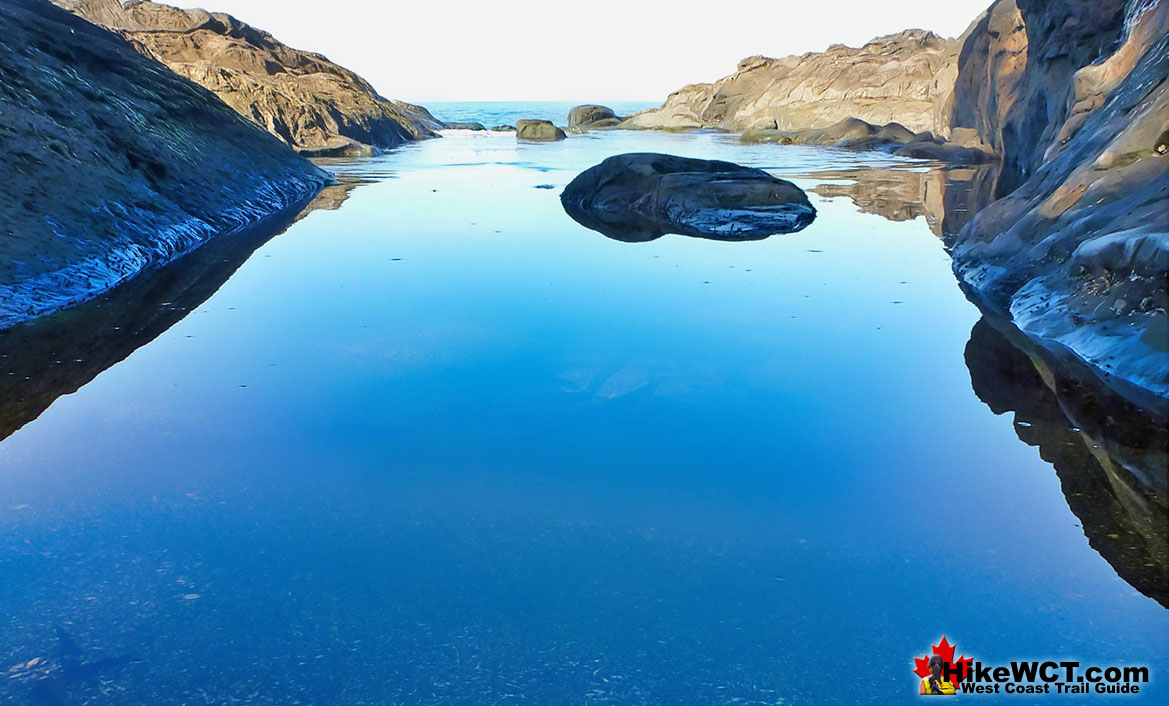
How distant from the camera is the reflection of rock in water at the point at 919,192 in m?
9.37

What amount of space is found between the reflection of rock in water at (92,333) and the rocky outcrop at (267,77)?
15.1m

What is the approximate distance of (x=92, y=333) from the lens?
4.44 meters

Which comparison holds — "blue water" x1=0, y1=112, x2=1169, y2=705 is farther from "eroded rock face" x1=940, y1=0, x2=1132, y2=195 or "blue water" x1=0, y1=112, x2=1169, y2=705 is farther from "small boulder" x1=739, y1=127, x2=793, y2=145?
"small boulder" x1=739, y1=127, x2=793, y2=145

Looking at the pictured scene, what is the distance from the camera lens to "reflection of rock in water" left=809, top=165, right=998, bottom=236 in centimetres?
937

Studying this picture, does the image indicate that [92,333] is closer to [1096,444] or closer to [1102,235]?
[1096,444]

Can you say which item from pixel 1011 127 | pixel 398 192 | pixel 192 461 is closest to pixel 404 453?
pixel 192 461

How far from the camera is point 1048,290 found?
15.2 ft

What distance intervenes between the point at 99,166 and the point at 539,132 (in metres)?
23.6

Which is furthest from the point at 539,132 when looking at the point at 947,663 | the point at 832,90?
the point at 947,663

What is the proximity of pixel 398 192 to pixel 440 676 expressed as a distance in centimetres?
1075

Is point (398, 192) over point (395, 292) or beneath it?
over

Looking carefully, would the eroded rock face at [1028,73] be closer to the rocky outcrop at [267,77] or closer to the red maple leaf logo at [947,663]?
the red maple leaf logo at [947,663]

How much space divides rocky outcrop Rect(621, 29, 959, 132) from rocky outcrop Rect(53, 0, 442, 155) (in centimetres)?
1495

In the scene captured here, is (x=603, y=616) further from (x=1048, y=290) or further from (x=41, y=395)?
(x=1048, y=290)
